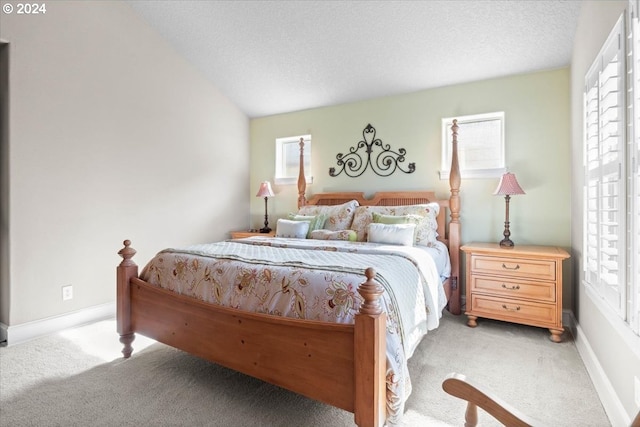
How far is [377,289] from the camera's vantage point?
4.49 feet

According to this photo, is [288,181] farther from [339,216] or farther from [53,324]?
[53,324]

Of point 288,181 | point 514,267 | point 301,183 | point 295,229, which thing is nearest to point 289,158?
point 288,181

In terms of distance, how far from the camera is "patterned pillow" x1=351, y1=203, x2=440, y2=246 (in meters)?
3.02

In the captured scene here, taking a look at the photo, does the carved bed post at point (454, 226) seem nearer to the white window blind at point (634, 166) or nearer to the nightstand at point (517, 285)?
the nightstand at point (517, 285)

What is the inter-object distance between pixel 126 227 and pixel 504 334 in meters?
3.62

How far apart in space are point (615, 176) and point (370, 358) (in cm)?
152

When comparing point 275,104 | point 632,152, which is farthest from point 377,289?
point 275,104

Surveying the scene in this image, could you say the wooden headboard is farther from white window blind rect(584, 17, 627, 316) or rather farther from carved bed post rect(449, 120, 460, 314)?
white window blind rect(584, 17, 627, 316)

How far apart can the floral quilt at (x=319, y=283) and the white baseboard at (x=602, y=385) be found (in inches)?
35.1

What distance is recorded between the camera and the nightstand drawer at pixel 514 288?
8.72ft

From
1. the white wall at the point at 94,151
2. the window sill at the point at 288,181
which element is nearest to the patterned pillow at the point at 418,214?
the window sill at the point at 288,181

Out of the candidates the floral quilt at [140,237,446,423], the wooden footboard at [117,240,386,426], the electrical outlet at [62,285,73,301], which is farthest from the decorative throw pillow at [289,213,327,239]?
the electrical outlet at [62,285,73,301]

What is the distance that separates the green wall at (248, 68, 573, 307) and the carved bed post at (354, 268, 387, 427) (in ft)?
8.09

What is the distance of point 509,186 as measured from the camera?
2973mm
